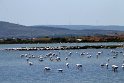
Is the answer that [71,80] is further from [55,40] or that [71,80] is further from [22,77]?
[55,40]

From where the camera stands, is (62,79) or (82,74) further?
(82,74)

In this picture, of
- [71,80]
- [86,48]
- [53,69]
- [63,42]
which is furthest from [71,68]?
[63,42]

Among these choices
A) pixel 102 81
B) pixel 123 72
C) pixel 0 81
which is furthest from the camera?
pixel 123 72

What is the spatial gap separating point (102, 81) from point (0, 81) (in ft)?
31.6

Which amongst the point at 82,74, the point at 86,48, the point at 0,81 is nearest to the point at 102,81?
the point at 82,74

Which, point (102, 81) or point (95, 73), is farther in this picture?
point (95, 73)

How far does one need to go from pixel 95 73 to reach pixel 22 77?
7045 millimetres

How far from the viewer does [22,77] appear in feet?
166

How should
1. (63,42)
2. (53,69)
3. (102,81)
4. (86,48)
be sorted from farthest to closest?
(63,42) → (86,48) → (53,69) → (102,81)

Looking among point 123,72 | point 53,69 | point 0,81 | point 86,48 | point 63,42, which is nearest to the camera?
point 0,81

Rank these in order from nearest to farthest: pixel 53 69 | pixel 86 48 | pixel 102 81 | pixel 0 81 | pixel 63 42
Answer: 1. pixel 102 81
2. pixel 0 81
3. pixel 53 69
4. pixel 86 48
5. pixel 63 42

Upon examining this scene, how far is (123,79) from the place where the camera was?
4525cm

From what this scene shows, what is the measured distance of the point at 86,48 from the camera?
104375mm

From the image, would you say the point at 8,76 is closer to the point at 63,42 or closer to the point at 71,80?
the point at 71,80
